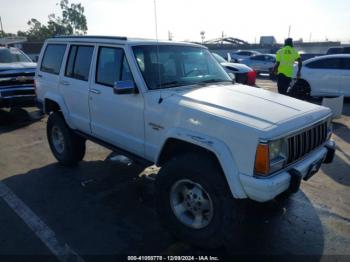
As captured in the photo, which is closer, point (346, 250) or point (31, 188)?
point (346, 250)

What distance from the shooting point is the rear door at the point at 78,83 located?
4.55 metres

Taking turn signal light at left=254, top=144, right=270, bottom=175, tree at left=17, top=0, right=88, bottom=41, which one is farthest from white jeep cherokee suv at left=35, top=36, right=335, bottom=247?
tree at left=17, top=0, right=88, bottom=41

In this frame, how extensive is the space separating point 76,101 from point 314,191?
3.60 metres

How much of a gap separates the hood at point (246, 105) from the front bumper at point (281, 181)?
43 cm

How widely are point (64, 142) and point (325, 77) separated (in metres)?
8.91

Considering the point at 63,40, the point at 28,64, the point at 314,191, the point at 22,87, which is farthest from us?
the point at 28,64

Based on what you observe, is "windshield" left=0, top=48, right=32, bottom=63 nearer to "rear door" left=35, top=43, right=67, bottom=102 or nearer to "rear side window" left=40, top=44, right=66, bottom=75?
"rear door" left=35, top=43, right=67, bottom=102

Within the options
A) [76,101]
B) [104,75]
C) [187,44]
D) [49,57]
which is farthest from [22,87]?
[187,44]

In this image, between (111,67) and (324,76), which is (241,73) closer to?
(324,76)

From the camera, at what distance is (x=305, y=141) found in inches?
127

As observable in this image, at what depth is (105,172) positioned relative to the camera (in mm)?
5191

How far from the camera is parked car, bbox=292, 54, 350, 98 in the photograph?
34.7ft

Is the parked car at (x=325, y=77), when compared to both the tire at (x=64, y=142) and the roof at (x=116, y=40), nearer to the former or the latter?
the roof at (x=116, y=40)

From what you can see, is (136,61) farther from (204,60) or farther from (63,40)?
(63,40)
